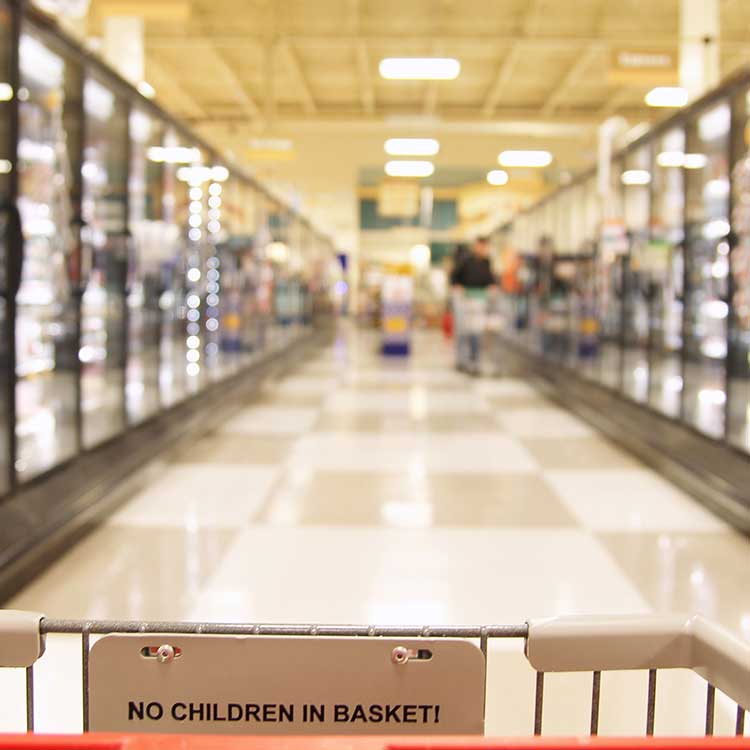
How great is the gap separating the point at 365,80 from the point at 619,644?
17.8 m

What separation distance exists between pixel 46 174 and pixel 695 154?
4115 mm

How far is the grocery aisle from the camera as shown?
3.36 meters

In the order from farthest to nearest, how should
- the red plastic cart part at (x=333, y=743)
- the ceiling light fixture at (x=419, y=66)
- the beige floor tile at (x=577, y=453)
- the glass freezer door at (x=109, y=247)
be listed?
the ceiling light fixture at (x=419, y=66) → the beige floor tile at (x=577, y=453) → the glass freezer door at (x=109, y=247) → the red plastic cart part at (x=333, y=743)

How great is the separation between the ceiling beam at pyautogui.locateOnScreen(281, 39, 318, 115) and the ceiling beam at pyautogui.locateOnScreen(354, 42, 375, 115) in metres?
1.05

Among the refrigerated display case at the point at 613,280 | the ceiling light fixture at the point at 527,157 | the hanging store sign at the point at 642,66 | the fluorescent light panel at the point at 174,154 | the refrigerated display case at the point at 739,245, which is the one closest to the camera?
the refrigerated display case at the point at 739,245

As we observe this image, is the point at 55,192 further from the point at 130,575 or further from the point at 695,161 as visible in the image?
the point at 695,161

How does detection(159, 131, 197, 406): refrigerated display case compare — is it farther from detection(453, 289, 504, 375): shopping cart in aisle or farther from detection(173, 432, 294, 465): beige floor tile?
detection(453, 289, 504, 375): shopping cart in aisle

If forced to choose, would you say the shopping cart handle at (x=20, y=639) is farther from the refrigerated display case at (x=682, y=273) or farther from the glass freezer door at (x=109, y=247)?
the refrigerated display case at (x=682, y=273)

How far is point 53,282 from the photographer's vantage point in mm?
5055

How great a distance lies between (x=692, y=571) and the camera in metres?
3.83

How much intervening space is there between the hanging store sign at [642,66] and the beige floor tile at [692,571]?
306 inches

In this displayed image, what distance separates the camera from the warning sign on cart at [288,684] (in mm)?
1154

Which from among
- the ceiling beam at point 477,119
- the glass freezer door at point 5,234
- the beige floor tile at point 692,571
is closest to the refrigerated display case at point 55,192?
the glass freezer door at point 5,234

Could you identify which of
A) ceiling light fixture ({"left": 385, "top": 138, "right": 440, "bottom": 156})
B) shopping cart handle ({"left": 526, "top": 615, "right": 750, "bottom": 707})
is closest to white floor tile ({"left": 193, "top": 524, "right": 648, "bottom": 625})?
shopping cart handle ({"left": 526, "top": 615, "right": 750, "bottom": 707})
